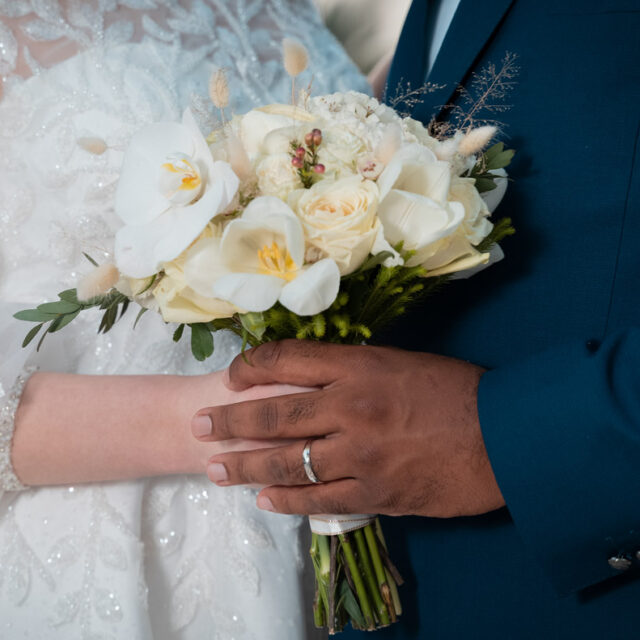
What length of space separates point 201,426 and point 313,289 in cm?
32

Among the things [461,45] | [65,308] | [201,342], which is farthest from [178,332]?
[461,45]

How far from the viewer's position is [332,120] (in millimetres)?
807

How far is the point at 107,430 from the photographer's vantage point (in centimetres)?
97

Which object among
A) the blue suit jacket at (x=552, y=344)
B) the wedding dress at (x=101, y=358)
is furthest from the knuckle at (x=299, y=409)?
the wedding dress at (x=101, y=358)

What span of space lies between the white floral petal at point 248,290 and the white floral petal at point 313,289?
0.05ft

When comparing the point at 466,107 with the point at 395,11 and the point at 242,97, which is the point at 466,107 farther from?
the point at 395,11

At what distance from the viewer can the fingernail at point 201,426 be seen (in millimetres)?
899

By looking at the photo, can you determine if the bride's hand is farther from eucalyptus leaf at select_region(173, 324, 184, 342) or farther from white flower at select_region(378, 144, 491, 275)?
white flower at select_region(378, 144, 491, 275)

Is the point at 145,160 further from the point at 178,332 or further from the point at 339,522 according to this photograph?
the point at 339,522

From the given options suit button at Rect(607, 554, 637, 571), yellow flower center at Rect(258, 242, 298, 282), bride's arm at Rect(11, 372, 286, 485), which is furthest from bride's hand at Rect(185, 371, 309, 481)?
suit button at Rect(607, 554, 637, 571)

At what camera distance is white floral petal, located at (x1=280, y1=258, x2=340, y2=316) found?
683mm

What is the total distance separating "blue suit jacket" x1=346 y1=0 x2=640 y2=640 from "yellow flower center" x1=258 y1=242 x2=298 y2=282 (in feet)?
0.93

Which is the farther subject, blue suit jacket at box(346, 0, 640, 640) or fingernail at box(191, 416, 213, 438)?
fingernail at box(191, 416, 213, 438)

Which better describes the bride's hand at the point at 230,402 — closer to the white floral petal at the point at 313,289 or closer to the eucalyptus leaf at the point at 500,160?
the white floral petal at the point at 313,289
